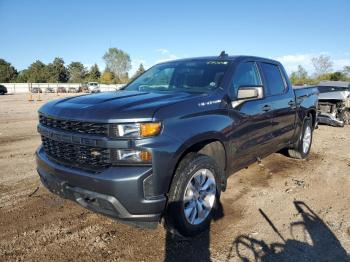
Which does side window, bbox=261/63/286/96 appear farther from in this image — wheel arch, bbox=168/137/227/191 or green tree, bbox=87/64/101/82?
green tree, bbox=87/64/101/82

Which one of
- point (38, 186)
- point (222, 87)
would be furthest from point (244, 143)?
point (38, 186)

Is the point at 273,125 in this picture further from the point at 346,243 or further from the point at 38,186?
the point at 38,186

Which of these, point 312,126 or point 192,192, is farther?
point 312,126

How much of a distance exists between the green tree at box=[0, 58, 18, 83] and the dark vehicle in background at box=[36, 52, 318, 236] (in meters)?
93.9

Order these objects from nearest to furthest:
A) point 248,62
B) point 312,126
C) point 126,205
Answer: point 126,205 → point 248,62 → point 312,126

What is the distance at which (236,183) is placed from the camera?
5.24 m

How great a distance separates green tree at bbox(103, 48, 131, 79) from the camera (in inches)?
3976

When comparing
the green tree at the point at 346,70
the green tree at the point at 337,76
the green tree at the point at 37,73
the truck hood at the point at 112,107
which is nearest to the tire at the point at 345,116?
the truck hood at the point at 112,107

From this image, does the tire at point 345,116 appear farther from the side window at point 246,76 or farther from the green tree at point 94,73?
the green tree at point 94,73

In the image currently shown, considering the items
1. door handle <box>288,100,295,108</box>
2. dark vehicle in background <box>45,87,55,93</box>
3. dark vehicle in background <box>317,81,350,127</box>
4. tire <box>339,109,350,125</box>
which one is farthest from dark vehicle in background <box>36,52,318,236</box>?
dark vehicle in background <box>45,87,55,93</box>

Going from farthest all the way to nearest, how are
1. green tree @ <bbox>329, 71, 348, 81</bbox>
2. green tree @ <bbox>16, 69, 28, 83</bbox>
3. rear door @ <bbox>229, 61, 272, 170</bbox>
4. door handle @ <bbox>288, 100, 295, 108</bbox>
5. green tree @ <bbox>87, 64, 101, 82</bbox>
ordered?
green tree @ <bbox>87, 64, 101, 82</bbox> → green tree @ <bbox>16, 69, 28, 83</bbox> → green tree @ <bbox>329, 71, 348, 81</bbox> → door handle @ <bbox>288, 100, 295, 108</bbox> → rear door @ <bbox>229, 61, 272, 170</bbox>

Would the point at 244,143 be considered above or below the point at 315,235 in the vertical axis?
above

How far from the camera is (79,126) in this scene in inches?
122

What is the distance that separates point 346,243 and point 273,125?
208 cm
